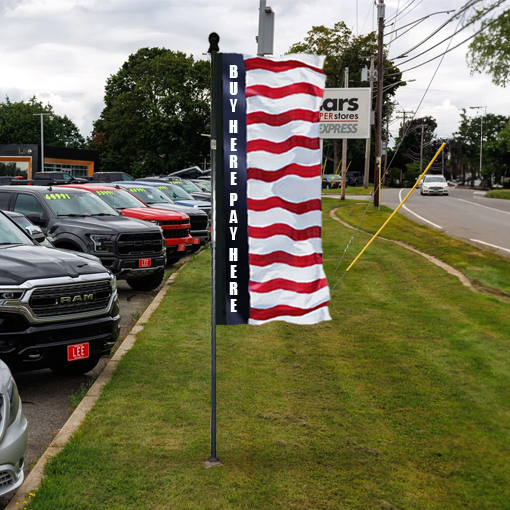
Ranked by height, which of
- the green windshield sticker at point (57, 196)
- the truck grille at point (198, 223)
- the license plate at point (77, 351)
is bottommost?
the license plate at point (77, 351)

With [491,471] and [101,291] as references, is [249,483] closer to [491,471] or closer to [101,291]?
[491,471]

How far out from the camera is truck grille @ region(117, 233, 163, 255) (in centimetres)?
1222

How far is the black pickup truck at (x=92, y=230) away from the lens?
12.1m

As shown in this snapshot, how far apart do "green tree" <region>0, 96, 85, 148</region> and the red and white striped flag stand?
103338mm

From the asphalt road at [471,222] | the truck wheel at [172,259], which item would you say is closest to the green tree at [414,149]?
the asphalt road at [471,222]

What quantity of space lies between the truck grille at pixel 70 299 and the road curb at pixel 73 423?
0.80 metres

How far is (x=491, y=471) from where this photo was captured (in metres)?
5.21

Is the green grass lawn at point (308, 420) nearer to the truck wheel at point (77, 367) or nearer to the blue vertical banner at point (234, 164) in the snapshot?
the truck wheel at point (77, 367)

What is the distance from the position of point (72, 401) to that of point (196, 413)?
51.5 inches

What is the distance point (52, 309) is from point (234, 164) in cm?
261

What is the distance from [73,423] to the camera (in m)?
6.05

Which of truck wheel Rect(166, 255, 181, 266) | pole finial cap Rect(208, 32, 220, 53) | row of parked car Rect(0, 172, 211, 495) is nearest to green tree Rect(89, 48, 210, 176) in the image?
truck wheel Rect(166, 255, 181, 266)

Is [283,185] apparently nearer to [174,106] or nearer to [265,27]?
[265,27]

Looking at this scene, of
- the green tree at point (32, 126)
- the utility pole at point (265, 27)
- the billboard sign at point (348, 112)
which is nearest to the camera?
the utility pole at point (265, 27)
